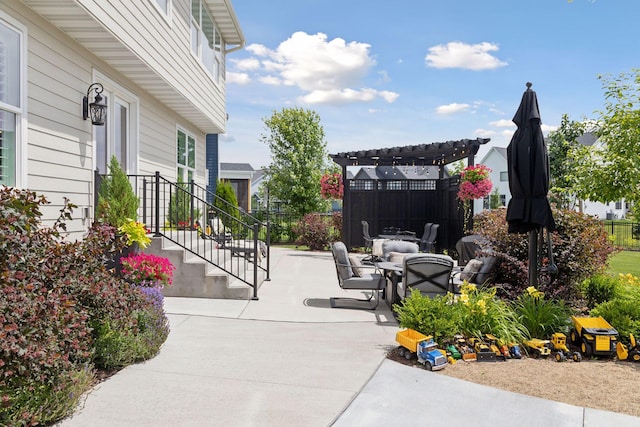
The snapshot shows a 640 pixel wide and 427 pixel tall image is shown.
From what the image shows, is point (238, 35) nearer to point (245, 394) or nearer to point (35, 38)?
point (35, 38)

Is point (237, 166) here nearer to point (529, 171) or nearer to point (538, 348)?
point (529, 171)

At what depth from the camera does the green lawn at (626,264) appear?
12.5 meters

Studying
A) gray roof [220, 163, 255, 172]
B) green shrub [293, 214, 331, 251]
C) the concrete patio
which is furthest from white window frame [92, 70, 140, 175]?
gray roof [220, 163, 255, 172]

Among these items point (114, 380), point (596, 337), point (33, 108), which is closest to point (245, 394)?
point (114, 380)

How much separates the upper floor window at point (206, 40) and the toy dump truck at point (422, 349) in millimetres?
8105

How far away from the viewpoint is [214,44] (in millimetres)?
12539

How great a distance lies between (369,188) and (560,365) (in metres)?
12.0

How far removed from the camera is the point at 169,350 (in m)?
4.93

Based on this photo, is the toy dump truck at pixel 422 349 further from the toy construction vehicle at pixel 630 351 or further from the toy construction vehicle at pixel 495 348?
the toy construction vehicle at pixel 630 351

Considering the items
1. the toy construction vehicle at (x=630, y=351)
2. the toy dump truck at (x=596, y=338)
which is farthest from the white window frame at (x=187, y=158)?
the toy construction vehicle at (x=630, y=351)

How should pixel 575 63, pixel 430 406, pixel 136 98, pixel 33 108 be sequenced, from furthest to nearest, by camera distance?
pixel 575 63, pixel 136 98, pixel 33 108, pixel 430 406

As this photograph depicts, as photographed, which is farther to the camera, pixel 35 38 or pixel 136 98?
pixel 136 98

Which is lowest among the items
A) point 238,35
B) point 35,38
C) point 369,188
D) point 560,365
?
point 560,365

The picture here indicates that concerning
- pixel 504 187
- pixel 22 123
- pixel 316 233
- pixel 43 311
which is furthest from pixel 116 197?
pixel 504 187
